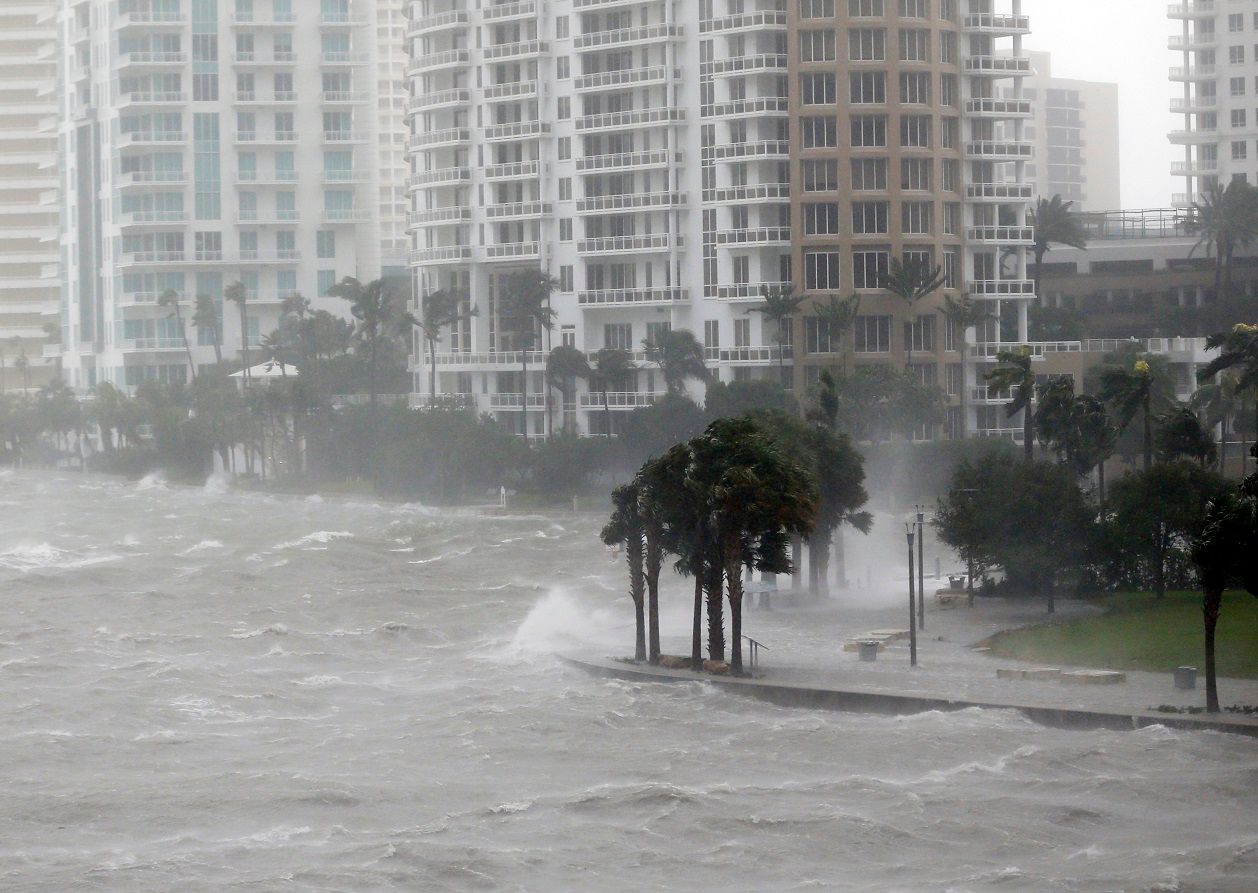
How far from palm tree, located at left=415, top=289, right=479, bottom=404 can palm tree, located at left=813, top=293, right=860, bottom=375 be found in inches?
1091

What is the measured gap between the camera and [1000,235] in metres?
130

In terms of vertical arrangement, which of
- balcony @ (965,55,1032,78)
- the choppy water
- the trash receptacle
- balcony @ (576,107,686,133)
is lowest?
the choppy water

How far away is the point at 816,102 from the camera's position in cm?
12475

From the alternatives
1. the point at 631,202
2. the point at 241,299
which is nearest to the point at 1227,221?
the point at 631,202

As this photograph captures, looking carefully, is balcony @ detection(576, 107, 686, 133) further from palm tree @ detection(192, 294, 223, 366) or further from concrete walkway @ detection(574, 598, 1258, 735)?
concrete walkway @ detection(574, 598, 1258, 735)

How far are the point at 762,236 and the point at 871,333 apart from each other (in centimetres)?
889

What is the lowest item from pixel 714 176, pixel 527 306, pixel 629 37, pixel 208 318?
pixel 527 306

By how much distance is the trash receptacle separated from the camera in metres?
47.4

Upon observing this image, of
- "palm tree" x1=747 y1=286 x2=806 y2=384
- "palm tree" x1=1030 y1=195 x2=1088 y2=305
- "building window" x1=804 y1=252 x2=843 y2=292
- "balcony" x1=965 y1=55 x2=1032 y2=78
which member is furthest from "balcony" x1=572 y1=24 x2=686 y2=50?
"palm tree" x1=1030 y1=195 x2=1088 y2=305

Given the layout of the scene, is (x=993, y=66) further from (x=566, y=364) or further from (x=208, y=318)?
(x=208, y=318)

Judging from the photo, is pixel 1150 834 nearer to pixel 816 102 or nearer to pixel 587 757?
pixel 587 757

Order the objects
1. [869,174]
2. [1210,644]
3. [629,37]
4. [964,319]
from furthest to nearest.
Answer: [629,37]
[869,174]
[964,319]
[1210,644]

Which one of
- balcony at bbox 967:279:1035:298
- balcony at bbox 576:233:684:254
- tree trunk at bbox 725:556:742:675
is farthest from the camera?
balcony at bbox 576:233:684:254

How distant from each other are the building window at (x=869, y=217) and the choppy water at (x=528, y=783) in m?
61.3
